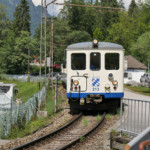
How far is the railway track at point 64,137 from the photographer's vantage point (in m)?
8.27

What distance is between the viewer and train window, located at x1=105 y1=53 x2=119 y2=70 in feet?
42.5

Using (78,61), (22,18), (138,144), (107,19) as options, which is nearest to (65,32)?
(22,18)

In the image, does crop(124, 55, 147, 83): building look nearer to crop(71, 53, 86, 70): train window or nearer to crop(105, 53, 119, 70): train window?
crop(105, 53, 119, 70): train window

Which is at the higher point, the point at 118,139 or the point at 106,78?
the point at 106,78

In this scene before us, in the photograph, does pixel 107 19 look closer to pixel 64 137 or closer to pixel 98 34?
pixel 98 34

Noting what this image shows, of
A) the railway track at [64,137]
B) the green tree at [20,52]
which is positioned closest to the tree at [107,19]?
the green tree at [20,52]

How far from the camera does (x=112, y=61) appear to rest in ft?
42.6

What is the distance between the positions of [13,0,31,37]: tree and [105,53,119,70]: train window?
64.2 meters

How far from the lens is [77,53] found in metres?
13.0

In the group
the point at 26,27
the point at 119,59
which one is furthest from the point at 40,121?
the point at 26,27

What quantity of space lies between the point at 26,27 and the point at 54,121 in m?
66.2

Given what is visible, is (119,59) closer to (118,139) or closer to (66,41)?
(118,139)

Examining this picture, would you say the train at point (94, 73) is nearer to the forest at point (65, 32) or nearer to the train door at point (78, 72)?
the train door at point (78, 72)

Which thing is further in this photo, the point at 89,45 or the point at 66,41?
the point at 66,41
